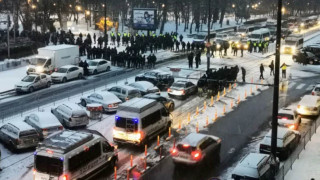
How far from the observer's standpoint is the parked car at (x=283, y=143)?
22.7 m

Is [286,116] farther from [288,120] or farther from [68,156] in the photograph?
[68,156]

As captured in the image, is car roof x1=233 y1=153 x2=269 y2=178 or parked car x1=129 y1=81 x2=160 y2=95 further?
parked car x1=129 y1=81 x2=160 y2=95

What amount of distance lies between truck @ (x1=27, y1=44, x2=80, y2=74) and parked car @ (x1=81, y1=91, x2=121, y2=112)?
11.2 meters

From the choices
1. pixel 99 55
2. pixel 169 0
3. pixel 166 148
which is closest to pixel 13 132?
pixel 166 148

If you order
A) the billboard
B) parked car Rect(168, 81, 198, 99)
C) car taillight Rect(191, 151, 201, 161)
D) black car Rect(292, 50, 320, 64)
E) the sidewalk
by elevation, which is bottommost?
the sidewalk

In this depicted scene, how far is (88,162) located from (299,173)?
9.12 metres

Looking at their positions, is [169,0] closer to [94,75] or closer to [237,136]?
[94,75]

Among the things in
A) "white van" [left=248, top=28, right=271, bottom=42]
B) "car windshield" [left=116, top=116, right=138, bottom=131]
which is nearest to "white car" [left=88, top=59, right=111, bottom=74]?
"car windshield" [left=116, top=116, right=138, bottom=131]

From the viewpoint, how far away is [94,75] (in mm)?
43969

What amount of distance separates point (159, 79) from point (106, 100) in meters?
8.69

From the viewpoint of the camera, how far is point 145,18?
204ft

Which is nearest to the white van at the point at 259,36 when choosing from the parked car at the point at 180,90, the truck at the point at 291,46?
the truck at the point at 291,46

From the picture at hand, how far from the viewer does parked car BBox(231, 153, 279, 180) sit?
18422mm

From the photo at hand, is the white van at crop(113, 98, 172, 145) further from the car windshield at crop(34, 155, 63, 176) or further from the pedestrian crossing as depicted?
the pedestrian crossing
